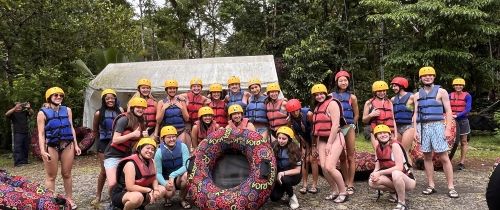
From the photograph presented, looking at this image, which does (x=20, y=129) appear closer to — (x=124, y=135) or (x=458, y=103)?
(x=124, y=135)

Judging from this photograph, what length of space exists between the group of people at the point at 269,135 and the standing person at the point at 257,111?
1cm

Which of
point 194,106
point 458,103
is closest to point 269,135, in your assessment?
point 194,106

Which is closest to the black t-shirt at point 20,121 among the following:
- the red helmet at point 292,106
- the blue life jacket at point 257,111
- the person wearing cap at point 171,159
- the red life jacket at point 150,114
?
the red life jacket at point 150,114

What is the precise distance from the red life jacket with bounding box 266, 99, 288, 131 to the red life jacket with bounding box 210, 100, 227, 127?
0.85m

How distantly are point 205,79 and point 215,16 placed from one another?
12544 millimetres

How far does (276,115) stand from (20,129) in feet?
26.6

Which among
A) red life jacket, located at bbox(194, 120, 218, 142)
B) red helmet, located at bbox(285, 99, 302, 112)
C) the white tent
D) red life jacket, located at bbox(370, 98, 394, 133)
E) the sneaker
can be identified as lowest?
the sneaker

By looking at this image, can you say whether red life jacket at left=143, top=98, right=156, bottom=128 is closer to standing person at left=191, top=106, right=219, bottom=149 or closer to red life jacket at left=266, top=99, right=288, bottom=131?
standing person at left=191, top=106, right=219, bottom=149

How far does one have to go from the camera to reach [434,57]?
13141mm

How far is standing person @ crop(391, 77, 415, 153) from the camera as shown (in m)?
7.14

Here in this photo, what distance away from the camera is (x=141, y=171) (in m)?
5.46

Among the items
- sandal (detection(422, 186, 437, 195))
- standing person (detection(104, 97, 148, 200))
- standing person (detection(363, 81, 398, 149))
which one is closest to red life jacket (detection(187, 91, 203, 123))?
standing person (detection(104, 97, 148, 200))

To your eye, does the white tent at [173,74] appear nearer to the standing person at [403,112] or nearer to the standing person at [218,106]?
the standing person at [218,106]

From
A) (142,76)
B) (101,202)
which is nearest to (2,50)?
(142,76)
